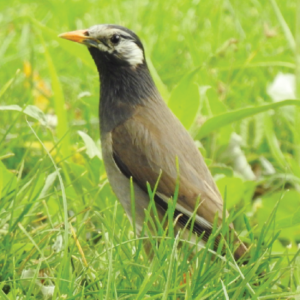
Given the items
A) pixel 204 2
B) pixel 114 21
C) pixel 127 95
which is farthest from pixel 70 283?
pixel 204 2

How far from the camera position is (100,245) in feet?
9.02

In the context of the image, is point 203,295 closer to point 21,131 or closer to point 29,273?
point 29,273

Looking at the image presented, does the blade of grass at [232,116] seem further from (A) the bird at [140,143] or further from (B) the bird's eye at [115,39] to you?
(B) the bird's eye at [115,39]

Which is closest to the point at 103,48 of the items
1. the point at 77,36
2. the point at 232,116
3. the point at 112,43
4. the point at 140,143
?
the point at 112,43

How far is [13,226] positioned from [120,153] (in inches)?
31.3

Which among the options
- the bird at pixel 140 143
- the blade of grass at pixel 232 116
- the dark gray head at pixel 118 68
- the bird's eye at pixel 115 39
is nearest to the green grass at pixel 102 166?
the blade of grass at pixel 232 116

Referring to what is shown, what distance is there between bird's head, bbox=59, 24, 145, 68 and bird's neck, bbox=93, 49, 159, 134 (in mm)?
34

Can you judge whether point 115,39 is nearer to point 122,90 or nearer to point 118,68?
point 118,68

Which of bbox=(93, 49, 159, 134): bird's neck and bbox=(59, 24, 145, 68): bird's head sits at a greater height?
bbox=(59, 24, 145, 68): bird's head

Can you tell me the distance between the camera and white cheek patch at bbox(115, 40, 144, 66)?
3426 millimetres

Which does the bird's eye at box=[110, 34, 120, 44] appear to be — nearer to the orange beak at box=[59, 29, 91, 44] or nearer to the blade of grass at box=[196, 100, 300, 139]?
the orange beak at box=[59, 29, 91, 44]

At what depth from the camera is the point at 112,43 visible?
3.44m

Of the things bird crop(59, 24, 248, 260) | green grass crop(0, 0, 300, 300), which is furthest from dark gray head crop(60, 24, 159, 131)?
green grass crop(0, 0, 300, 300)

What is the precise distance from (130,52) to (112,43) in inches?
4.2
